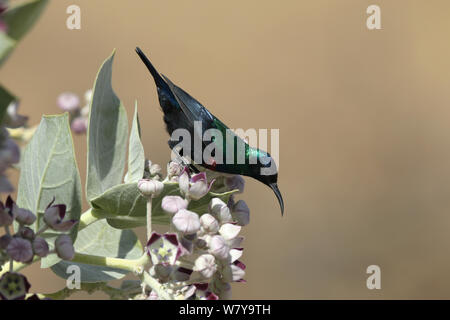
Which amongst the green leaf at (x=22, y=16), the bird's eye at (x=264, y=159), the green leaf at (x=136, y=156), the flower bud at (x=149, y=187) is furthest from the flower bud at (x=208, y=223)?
the bird's eye at (x=264, y=159)

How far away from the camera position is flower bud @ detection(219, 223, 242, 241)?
140cm

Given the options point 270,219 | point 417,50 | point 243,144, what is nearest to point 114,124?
point 243,144

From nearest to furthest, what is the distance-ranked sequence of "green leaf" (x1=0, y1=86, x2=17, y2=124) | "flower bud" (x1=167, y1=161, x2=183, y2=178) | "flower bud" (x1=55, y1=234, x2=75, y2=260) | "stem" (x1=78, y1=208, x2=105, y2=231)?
1. "green leaf" (x1=0, y1=86, x2=17, y2=124)
2. "flower bud" (x1=55, y1=234, x2=75, y2=260)
3. "stem" (x1=78, y1=208, x2=105, y2=231)
4. "flower bud" (x1=167, y1=161, x2=183, y2=178)

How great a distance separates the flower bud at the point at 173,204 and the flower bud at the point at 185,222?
2 cm

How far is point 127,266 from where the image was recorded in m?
1.39

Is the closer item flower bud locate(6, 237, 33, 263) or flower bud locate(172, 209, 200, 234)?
flower bud locate(6, 237, 33, 263)

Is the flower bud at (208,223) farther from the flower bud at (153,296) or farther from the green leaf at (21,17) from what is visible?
the green leaf at (21,17)

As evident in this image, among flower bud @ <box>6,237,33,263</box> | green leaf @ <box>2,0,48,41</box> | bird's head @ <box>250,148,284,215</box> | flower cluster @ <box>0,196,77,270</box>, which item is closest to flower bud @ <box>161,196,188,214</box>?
flower cluster @ <box>0,196,77,270</box>

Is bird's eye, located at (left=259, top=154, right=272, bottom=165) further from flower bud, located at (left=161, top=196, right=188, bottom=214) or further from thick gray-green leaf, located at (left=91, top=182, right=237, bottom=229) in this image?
flower bud, located at (left=161, top=196, right=188, bottom=214)

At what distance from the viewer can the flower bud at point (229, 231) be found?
1.40 meters

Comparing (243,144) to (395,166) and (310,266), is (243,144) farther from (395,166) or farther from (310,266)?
(395,166)

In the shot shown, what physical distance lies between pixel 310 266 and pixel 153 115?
3.12m

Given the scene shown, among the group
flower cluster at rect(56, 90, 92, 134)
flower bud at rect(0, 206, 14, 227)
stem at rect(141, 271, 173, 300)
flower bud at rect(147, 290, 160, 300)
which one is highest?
flower cluster at rect(56, 90, 92, 134)

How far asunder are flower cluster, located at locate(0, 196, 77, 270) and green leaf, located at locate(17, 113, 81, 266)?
74 mm
